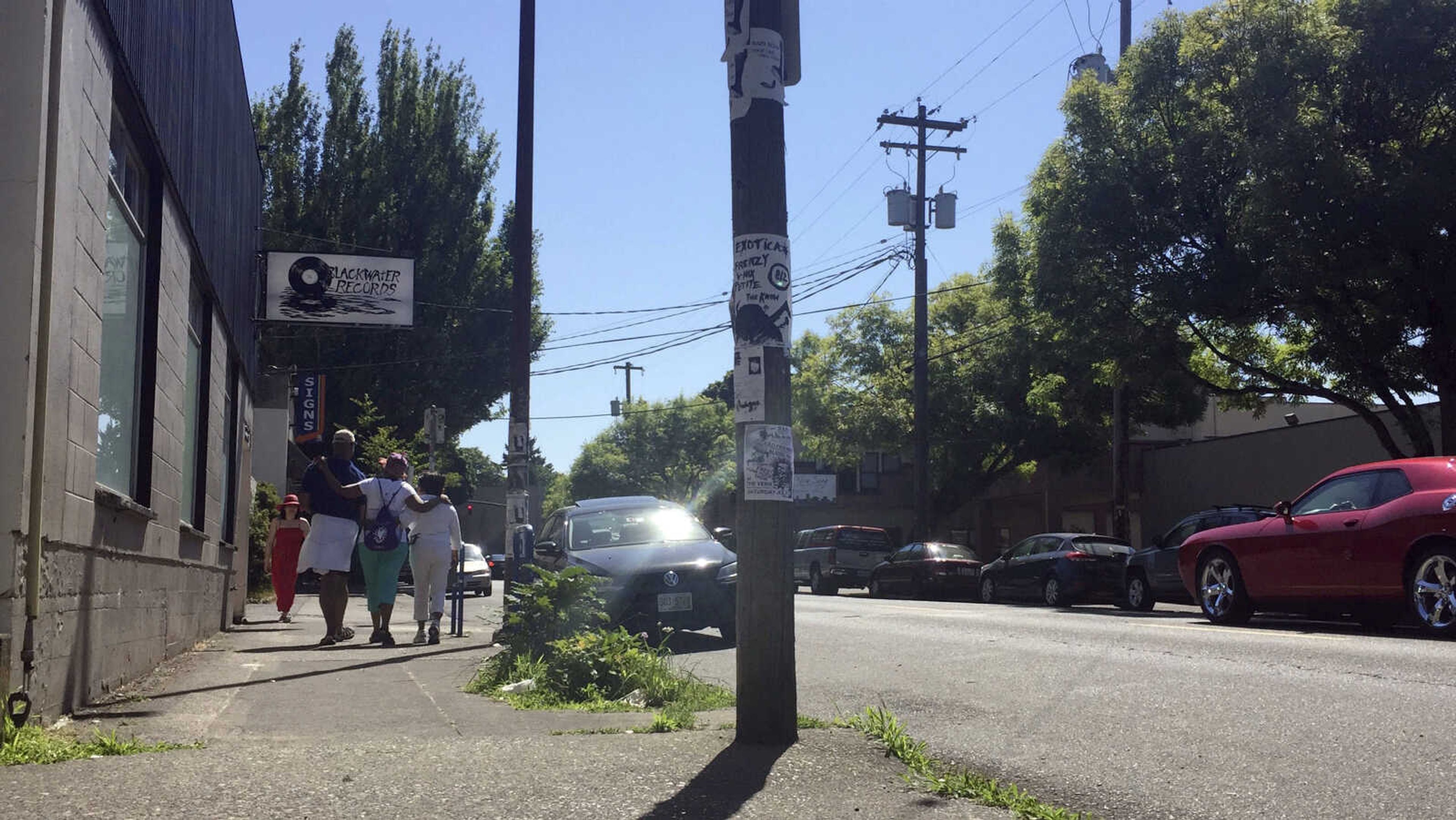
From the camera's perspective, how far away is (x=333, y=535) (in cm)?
1145

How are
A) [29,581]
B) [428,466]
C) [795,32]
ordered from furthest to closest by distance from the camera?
[428,466], [795,32], [29,581]

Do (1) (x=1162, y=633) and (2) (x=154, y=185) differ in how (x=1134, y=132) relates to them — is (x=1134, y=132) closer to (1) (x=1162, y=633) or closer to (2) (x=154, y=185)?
(1) (x=1162, y=633)

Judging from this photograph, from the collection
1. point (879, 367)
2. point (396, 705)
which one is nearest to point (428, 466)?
point (396, 705)

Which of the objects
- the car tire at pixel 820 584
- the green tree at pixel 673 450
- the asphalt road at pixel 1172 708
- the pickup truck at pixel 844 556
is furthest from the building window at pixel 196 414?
the green tree at pixel 673 450

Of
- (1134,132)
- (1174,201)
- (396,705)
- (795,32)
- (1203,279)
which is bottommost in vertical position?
(396,705)

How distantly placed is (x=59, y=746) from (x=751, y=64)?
370 cm

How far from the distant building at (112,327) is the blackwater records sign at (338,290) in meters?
7.15

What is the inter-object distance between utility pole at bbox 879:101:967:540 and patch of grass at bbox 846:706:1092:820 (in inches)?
1050

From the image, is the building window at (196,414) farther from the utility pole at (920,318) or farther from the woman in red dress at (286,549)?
the utility pole at (920,318)

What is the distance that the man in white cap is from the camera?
37.4 ft

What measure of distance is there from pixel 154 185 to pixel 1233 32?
16801 millimetres

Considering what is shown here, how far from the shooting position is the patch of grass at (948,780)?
4.49m

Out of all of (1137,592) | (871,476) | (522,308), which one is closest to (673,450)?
(871,476)

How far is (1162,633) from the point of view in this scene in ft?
39.3
